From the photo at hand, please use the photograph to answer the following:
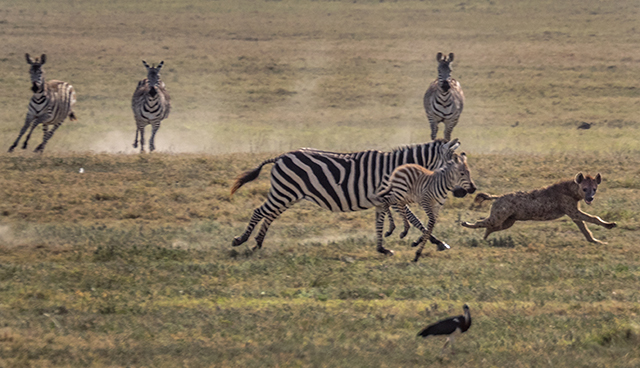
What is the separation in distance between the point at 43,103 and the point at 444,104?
10235mm

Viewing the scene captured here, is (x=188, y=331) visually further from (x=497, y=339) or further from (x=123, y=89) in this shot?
(x=123, y=89)

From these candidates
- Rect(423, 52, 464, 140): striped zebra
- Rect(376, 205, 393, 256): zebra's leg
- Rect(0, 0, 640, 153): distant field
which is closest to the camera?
Rect(376, 205, 393, 256): zebra's leg

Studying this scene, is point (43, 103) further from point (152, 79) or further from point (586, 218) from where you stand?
point (586, 218)

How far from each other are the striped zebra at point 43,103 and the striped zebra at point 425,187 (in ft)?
37.7

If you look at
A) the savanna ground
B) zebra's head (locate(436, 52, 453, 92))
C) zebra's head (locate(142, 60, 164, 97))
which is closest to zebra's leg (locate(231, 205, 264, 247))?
the savanna ground

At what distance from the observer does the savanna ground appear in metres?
8.13

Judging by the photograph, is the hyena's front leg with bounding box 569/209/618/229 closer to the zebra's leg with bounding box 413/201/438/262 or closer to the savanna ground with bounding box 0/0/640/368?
the savanna ground with bounding box 0/0/640/368

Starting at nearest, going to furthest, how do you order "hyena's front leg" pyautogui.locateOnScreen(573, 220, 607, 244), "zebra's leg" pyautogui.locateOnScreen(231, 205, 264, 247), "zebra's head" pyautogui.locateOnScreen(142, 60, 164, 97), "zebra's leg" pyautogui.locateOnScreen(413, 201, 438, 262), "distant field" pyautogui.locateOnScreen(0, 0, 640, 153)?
"zebra's leg" pyautogui.locateOnScreen(413, 201, 438, 262) → "zebra's leg" pyautogui.locateOnScreen(231, 205, 264, 247) → "hyena's front leg" pyautogui.locateOnScreen(573, 220, 607, 244) → "zebra's head" pyautogui.locateOnScreen(142, 60, 164, 97) → "distant field" pyautogui.locateOnScreen(0, 0, 640, 153)

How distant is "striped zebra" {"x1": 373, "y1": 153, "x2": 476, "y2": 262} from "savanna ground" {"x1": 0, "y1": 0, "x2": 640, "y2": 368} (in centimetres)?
68

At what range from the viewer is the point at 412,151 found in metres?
Answer: 13.6

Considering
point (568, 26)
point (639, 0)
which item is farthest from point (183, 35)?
point (639, 0)

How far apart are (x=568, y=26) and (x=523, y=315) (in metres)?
41.9

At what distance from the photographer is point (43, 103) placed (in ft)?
68.1

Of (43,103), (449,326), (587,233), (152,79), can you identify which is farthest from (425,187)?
(43,103)
